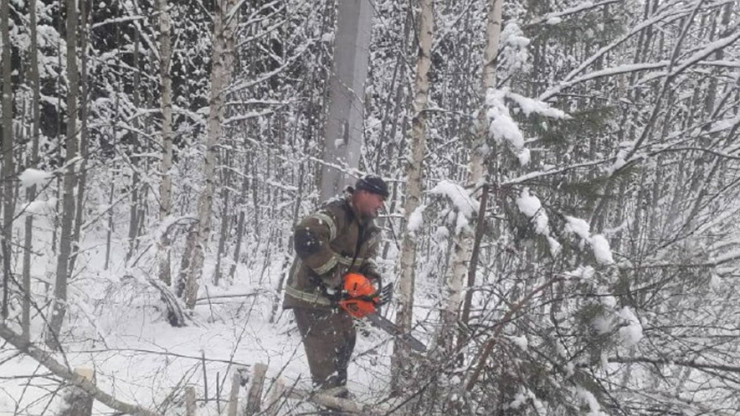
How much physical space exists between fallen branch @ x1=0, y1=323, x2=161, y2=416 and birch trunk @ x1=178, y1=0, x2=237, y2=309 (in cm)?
512

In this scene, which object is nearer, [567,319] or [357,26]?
[567,319]

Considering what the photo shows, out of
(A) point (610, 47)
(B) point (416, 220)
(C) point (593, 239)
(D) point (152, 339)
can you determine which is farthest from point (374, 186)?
(D) point (152, 339)

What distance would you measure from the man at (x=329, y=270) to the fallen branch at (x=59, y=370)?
1.47 metres

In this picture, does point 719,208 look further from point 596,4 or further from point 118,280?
point 118,280

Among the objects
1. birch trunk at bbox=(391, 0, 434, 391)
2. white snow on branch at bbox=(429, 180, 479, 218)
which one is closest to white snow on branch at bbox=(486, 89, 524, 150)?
white snow on branch at bbox=(429, 180, 479, 218)

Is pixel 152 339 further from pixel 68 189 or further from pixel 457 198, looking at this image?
pixel 457 198

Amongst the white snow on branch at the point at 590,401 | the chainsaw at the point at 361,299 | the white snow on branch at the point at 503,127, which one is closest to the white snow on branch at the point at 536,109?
the white snow on branch at the point at 503,127

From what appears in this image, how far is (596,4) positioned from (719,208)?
2561 millimetres

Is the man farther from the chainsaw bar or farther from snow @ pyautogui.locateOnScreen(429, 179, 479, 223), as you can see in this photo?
snow @ pyautogui.locateOnScreen(429, 179, 479, 223)

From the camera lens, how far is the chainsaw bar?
3.77 metres

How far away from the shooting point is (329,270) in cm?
446

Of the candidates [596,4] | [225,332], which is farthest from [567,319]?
[225,332]

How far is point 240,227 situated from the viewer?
14.3 metres

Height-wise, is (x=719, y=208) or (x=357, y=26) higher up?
(x=357, y=26)
